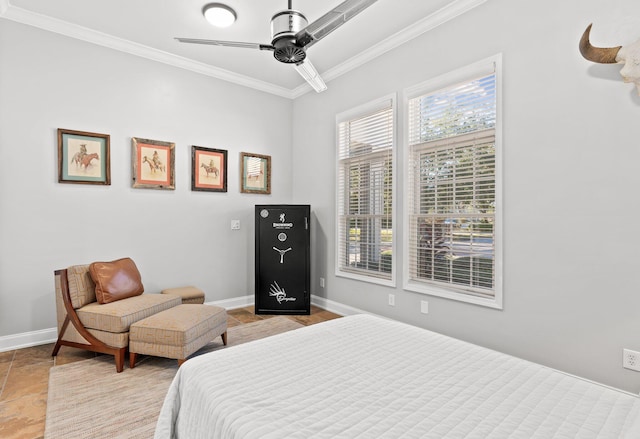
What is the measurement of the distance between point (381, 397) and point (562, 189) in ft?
6.61

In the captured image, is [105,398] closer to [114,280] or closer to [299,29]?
[114,280]

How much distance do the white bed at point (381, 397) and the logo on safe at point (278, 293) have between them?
8.18ft

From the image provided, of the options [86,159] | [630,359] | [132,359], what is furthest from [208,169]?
[630,359]

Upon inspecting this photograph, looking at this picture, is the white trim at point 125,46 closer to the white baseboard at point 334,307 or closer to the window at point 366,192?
the window at point 366,192

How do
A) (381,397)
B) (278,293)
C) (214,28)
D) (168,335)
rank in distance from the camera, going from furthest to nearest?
(278,293)
(214,28)
(168,335)
(381,397)

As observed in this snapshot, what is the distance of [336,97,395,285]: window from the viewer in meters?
3.59

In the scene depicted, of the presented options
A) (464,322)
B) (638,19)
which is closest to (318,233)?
(464,322)

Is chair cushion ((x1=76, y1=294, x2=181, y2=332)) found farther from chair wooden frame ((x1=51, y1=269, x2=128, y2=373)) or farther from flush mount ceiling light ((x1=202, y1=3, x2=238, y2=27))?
flush mount ceiling light ((x1=202, y1=3, x2=238, y2=27))

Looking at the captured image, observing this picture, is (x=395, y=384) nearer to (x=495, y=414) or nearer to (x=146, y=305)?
(x=495, y=414)

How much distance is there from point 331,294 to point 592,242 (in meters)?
2.75

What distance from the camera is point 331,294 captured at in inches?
167

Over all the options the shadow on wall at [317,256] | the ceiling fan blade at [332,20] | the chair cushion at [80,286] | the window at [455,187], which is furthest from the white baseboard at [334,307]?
the ceiling fan blade at [332,20]

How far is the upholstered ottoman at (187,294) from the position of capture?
11.5 feet

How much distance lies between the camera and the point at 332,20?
5.33 feet
